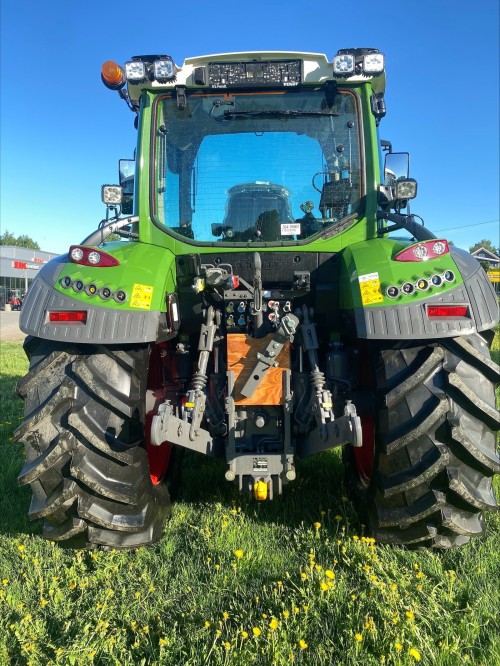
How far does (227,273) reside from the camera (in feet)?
8.91

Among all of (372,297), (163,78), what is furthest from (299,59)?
(372,297)

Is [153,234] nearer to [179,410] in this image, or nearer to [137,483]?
[179,410]

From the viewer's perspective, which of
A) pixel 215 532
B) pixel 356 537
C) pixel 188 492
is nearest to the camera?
pixel 356 537

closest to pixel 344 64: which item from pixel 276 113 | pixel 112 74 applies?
pixel 276 113

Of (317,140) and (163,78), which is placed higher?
(163,78)

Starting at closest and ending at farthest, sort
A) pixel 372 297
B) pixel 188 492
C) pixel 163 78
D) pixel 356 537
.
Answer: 1. pixel 372 297
2. pixel 356 537
3. pixel 163 78
4. pixel 188 492

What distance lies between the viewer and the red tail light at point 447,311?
2252 mm

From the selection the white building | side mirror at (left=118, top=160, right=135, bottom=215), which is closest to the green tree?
the white building

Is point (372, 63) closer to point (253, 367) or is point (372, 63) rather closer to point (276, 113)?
point (276, 113)

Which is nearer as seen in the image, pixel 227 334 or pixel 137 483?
pixel 137 483

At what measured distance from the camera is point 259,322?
2.72m

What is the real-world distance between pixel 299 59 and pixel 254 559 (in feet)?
9.55

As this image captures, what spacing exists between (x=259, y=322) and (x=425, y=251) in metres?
0.94

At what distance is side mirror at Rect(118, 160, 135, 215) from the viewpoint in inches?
131
